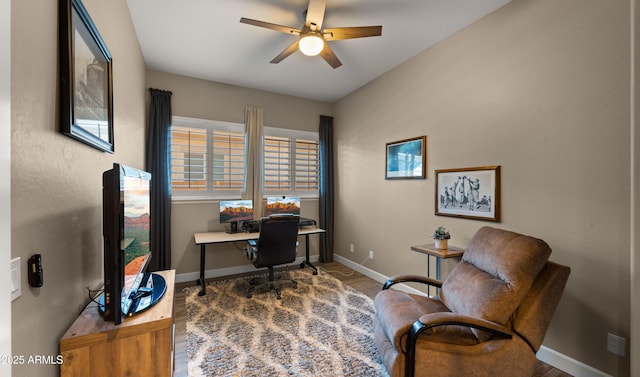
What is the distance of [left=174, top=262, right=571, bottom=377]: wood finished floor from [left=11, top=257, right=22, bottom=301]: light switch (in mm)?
1460

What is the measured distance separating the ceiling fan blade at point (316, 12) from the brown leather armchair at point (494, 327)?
223cm

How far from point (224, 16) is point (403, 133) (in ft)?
7.67

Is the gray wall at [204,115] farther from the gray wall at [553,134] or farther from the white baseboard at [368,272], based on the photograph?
the gray wall at [553,134]

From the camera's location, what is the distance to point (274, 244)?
304 cm

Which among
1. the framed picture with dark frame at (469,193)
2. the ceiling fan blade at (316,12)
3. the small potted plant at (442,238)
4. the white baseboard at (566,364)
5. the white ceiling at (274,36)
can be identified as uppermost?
the white ceiling at (274,36)

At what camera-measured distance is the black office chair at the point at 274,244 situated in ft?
9.64

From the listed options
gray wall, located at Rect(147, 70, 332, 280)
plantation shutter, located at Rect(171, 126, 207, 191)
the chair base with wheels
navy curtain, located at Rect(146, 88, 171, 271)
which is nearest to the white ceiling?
gray wall, located at Rect(147, 70, 332, 280)

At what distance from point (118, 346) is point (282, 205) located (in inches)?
117

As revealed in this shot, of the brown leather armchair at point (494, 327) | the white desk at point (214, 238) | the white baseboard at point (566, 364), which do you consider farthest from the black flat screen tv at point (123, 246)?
the white baseboard at point (566, 364)

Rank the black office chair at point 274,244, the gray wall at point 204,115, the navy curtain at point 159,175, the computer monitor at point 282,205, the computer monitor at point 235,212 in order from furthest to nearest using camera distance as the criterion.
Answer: the computer monitor at point 282,205 < the computer monitor at point 235,212 < the gray wall at point 204,115 < the navy curtain at point 159,175 < the black office chair at point 274,244

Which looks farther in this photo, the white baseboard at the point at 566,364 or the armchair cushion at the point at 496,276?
the white baseboard at the point at 566,364

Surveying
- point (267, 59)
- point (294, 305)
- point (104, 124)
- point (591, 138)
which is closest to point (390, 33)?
point (267, 59)

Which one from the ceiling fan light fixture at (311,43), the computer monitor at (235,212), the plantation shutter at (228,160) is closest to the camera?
the ceiling fan light fixture at (311,43)

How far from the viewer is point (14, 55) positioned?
819 mm
